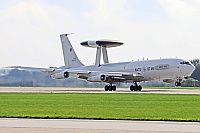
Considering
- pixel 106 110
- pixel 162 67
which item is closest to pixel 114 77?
pixel 162 67

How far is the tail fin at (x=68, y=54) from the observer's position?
323 ft

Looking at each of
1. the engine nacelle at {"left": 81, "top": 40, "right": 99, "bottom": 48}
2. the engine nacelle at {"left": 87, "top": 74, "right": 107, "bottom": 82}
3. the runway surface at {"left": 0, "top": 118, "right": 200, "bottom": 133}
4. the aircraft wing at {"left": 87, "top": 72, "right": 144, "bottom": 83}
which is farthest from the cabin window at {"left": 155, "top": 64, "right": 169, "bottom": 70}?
the runway surface at {"left": 0, "top": 118, "right": 200, "bottom": 133}

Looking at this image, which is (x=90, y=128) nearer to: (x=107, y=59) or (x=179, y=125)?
(x=179, y=125)

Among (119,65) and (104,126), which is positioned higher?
(119,65)

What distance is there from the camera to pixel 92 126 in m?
21.6

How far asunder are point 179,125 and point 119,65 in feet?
215

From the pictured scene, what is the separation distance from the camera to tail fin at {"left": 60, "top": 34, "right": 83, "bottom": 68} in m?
98.4

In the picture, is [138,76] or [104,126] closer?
[104,126]

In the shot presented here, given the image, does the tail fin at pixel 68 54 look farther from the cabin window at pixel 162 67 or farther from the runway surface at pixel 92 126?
the runway surface at pixel 92 126

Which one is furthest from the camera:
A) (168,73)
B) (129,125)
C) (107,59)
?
(107,59)

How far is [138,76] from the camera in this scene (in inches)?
3273

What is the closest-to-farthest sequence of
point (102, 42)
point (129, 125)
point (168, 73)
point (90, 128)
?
point (90, 128), point (129, 125), point (168, 73), point (102, 42)

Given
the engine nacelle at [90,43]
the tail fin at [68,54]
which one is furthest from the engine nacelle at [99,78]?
the tail fin at [68,54]

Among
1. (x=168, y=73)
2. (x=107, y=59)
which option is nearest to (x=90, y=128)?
(x=168, y=73)
